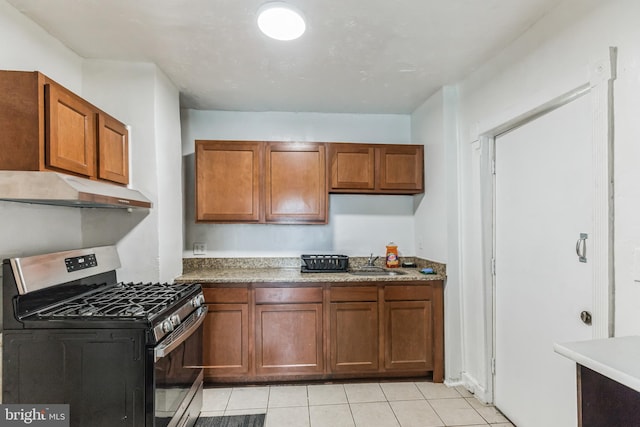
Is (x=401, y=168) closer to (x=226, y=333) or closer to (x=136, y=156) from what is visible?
(x=226, y=333)

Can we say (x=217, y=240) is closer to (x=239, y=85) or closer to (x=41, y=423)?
(x=239, y=85)

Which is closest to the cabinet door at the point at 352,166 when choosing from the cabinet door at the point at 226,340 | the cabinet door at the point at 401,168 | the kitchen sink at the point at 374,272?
the cabinet door at the point at 401,168

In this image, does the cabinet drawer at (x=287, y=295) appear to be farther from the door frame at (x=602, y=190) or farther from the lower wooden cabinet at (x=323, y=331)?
the door frame at (x=602, y=190)

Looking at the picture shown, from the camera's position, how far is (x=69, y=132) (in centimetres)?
168

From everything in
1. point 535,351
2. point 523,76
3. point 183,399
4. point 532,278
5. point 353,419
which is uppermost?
point 523,76

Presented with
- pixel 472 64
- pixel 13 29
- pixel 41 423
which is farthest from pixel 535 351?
pixel 13 29

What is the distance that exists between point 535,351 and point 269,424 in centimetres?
171

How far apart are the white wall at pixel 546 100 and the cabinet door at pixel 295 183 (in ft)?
3.48

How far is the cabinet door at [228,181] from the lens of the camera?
111 inches

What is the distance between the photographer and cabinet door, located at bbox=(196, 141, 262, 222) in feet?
9.23

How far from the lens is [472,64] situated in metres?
2.28

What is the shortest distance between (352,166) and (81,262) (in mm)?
2131

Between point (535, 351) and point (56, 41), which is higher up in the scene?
point (56, 41)

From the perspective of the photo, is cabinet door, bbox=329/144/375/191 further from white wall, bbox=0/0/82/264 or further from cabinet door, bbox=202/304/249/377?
white wall, bbox=0/0/82/264
